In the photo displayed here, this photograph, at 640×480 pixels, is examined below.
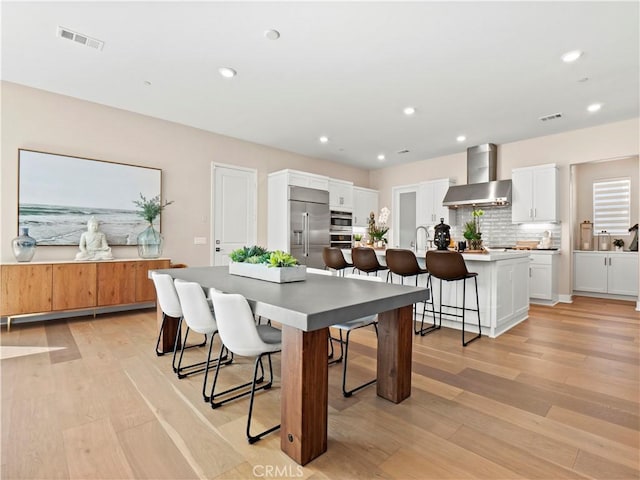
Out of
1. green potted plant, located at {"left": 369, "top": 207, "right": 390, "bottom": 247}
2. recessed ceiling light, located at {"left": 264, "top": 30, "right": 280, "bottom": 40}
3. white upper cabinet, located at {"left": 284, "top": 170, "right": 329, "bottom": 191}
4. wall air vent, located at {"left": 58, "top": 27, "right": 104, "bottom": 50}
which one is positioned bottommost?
green potted plant, located at {"left": 369, "top": 207, "right": 390, "bottom": 247}

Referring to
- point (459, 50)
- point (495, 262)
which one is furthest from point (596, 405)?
point (459, 50)

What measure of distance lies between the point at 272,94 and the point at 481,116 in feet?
9.98

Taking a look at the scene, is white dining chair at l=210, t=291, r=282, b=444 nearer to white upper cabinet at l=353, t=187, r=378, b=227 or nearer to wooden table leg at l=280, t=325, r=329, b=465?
wooden table leg at l=280, t=325, r=329, b=465

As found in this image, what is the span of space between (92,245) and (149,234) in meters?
0.69

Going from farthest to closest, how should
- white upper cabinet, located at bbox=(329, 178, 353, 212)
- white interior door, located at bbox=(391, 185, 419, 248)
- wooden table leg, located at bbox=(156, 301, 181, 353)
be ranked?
white interior door, located at bbox=(391, 185, 419, 248) → white upper cabinet, located at bbox=(329, 178, 353, 212) → wooden table leg, located at bbox=(156, 301, 181, 353)

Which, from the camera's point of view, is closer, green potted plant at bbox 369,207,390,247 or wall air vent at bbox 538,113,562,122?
green potted plant at bbox 369,207,390,247

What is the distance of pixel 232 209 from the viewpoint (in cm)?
584

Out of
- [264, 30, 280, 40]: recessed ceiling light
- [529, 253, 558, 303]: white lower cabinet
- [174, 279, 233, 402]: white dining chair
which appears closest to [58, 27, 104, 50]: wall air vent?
[264, 30, 280, 40]: recessed ceiling light

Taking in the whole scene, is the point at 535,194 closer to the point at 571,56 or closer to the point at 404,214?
the point at 404,214

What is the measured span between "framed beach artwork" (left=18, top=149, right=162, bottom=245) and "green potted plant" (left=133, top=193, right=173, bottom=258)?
0.26 ft

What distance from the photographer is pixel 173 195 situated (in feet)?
16.8

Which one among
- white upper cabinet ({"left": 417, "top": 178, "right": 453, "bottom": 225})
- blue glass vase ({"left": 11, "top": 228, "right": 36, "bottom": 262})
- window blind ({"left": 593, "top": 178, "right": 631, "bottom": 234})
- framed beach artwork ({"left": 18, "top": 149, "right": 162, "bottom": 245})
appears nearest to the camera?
blue glass vase ({"left": 11, "top": 228, "right": 36, "bottom": 262})

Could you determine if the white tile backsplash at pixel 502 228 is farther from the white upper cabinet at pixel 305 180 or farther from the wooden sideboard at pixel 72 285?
the wooden sideboard at pixel 72 285

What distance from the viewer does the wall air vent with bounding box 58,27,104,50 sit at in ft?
9.45
